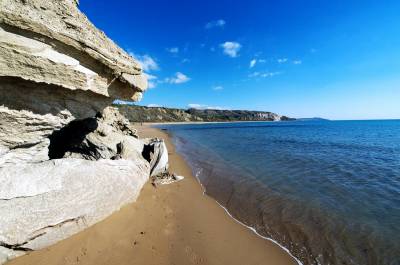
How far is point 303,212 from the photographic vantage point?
797 centimetres

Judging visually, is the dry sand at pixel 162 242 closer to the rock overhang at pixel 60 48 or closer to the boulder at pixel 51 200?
the boulder at pixel 51 200

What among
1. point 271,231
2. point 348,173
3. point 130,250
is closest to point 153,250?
point 130,250

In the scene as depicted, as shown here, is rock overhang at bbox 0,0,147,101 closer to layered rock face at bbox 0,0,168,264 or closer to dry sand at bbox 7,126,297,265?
layered rock face at bbox 0,0,168,264

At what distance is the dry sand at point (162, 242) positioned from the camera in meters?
5.11

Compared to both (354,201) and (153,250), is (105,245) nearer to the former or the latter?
(153,250)

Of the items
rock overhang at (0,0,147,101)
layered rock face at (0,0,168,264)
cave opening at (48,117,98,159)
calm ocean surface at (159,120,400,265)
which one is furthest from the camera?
cave opening at (48,117,98,159)

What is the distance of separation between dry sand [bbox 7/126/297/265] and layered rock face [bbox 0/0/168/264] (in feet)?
1.18

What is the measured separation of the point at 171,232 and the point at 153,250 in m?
0.93

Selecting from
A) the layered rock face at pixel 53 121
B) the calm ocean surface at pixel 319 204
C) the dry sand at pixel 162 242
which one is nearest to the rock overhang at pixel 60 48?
the layered rock face at pixel 53 121

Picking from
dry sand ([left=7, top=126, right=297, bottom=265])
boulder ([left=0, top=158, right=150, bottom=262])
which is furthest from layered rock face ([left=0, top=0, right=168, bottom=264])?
dry sand ([left=7, top=126, right=297, bottom=265])

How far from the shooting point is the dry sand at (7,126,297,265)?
511 centimetres

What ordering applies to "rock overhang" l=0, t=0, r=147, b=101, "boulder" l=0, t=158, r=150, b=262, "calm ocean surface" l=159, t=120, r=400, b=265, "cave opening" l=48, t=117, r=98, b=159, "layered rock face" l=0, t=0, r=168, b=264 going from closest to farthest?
1. "boulder" l=0, t=158, r=150, b=262
2. "layered rock face" l=0, t=0, r=168, b=264
3. "rock overhang" l=0, t=0, r=147, b=101
4. "calm ocean surface" l=159, t=120, r=400, b=265
5. "cave opening" l=48, t=117, r=98, b=159

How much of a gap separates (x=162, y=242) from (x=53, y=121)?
519cm

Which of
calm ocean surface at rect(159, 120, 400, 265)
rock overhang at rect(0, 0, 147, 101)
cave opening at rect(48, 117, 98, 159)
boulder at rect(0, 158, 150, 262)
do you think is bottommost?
calm ocean surface at rect(159, 120, 400, 265)
